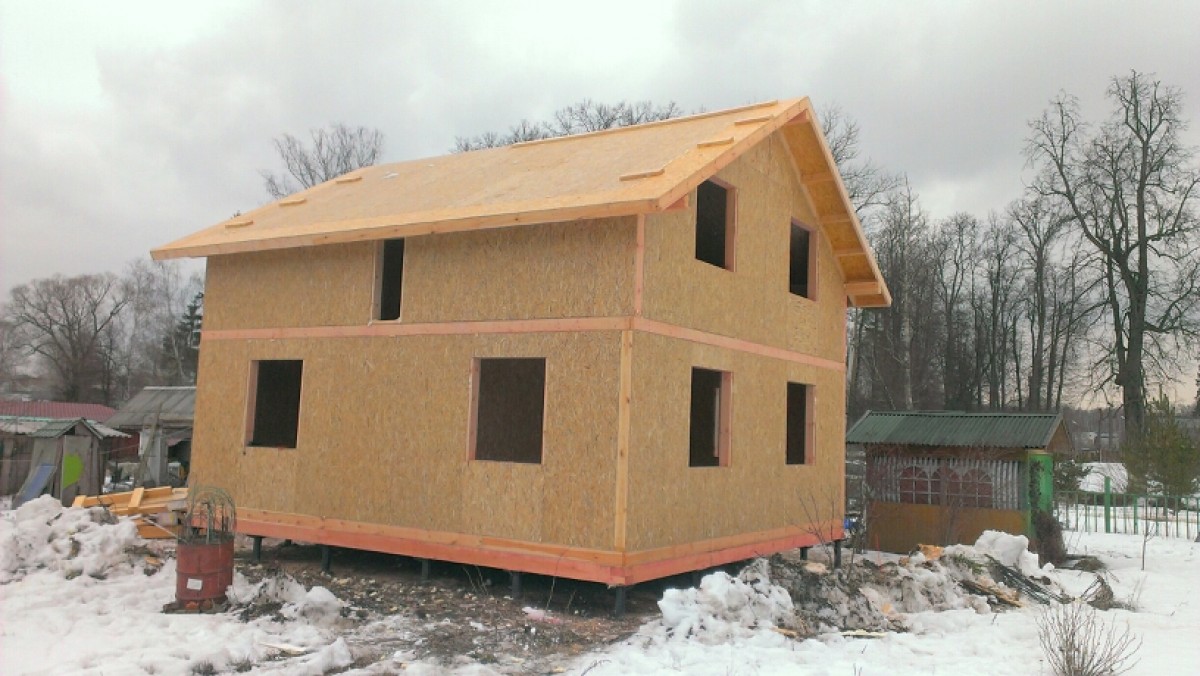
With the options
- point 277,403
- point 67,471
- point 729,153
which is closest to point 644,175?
point 729,153

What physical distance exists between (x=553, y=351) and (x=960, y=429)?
34.8 ft

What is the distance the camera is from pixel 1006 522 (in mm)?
16703

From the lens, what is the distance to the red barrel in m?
9.56

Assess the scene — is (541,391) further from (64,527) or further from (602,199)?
(64,527)

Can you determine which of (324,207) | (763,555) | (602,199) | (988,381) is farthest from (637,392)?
(988,381)

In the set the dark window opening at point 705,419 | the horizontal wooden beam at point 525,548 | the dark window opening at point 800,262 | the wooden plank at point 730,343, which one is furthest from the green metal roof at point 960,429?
the horizontal wooden beam at point 525,548

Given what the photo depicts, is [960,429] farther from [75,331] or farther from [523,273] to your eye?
[75,331]

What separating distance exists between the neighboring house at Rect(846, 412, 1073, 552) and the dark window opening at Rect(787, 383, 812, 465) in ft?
10.1

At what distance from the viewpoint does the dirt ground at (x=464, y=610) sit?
838 centimetres

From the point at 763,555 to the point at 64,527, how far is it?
9128 mm

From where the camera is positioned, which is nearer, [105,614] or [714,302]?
[105,614]

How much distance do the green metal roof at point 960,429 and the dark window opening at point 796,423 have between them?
318cm

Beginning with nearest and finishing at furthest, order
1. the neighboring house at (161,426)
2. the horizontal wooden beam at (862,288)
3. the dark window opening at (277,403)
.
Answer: the dark window opening at (277,403)
the horizontal wooden beam at (862,288)
the neighboring house at (161,426)

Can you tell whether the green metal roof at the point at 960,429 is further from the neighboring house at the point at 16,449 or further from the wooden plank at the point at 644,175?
the neighboring house at the point at 16,449
